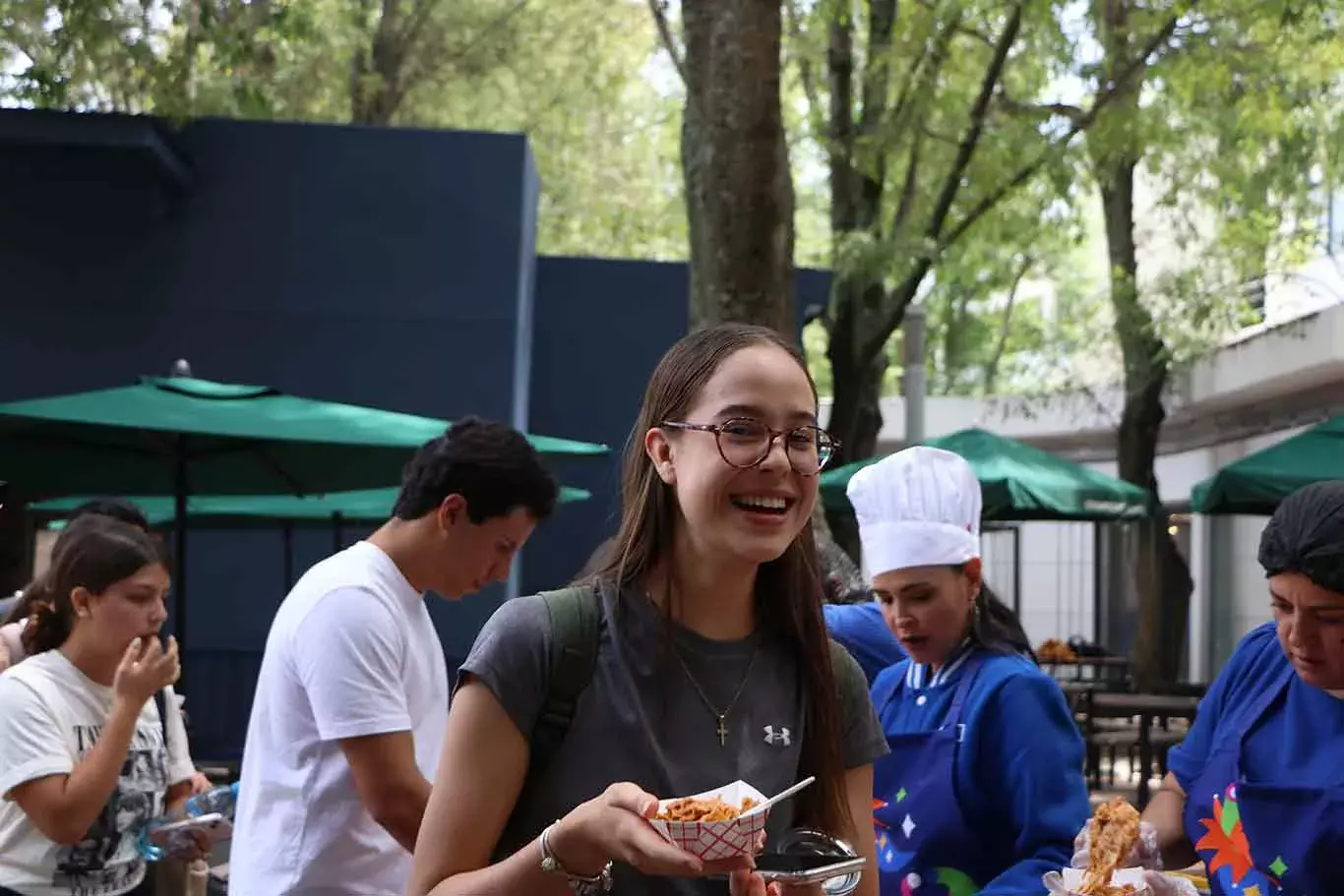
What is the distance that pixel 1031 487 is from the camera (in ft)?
44.4

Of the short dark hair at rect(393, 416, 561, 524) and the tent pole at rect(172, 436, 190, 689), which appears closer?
the short dark hair at rect(393, 416, 561, 524)

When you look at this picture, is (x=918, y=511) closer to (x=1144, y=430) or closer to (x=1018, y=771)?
(x=1018, y=771)

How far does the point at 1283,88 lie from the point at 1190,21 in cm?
125

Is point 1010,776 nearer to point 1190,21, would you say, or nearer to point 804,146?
point 1190,21

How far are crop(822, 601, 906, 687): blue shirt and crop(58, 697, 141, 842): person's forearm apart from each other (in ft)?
5.58

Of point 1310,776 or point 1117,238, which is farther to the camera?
point 1117,238

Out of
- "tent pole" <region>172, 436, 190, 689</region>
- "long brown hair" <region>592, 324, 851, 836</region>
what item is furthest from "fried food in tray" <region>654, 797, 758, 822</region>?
"tent pole" <region>172, 436, 190, 689</region>

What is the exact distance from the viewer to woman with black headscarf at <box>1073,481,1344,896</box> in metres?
3.10

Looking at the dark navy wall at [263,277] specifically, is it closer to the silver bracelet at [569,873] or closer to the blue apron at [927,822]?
the blue apron at [927,822]

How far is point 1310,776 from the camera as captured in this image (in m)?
3.19

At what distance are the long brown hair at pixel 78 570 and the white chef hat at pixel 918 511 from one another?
1.86 meters

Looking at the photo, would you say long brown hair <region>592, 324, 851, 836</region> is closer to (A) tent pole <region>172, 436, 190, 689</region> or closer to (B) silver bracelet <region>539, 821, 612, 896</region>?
(B) silver bracelet <region>539, 821, 612, 896</region>

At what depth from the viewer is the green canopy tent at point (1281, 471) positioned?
11.2 meters

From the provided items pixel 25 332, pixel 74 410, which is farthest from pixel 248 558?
pixel 74 410
